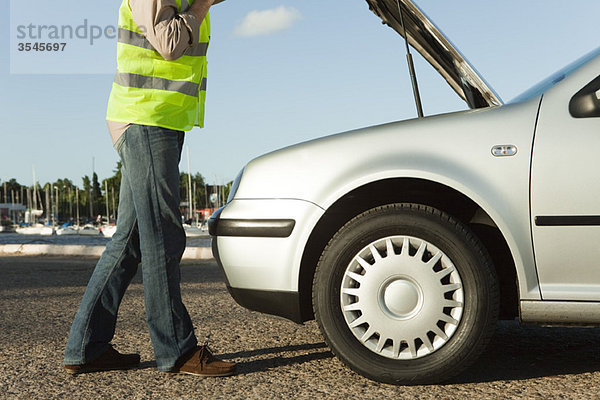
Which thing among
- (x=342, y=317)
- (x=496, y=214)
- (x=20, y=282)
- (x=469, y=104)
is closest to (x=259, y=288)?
(x=342, y=317)

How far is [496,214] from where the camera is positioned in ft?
8.14

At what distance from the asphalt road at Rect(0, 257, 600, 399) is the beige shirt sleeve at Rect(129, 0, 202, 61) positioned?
137 cm

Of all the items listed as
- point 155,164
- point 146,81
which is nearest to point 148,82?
point 146,81

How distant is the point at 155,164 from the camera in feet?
8.65

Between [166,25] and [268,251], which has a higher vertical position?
[166,25]

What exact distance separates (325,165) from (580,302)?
114cm

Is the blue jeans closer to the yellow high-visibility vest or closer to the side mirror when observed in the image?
the yellow high-visibility vest

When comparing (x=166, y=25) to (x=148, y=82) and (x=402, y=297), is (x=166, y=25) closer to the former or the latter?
(x=148, y=82)

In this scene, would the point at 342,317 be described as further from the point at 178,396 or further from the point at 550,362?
the point at 550,362

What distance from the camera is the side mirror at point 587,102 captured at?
97.2 inches

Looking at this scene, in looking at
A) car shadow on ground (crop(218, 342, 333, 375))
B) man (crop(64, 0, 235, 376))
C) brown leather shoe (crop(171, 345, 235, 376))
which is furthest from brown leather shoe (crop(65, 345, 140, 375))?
car shadow on ground (crop(218, 342, 333, 375))

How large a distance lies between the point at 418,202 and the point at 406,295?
0.47 meters

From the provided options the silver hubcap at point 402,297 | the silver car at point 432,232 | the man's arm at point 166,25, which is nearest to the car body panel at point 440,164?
the silver car at point 432,232

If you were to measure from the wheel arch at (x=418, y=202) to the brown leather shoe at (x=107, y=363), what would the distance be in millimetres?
831
